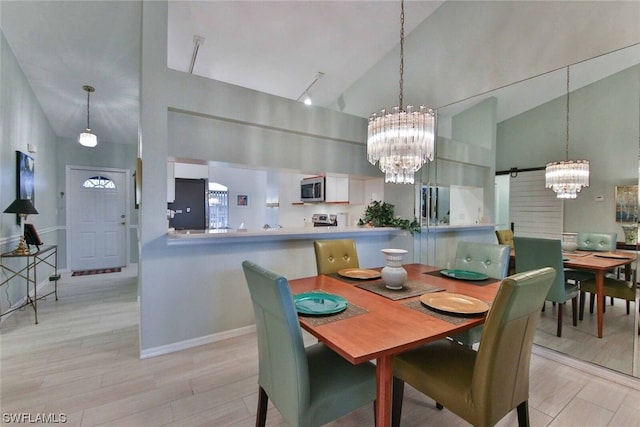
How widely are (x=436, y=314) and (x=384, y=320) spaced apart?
0.29 m

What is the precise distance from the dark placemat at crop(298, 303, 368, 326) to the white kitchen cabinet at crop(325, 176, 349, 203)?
3.17 meters

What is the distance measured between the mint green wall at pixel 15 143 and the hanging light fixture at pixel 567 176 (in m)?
5.48

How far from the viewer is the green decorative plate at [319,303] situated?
4.69ft

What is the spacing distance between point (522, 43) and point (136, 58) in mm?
4275

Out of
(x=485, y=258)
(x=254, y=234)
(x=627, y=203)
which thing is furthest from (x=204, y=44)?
(x=627, y=203)

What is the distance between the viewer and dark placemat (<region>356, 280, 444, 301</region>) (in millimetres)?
1716

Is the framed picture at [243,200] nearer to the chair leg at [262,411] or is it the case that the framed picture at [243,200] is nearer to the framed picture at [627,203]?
the chair leg at [262,411]

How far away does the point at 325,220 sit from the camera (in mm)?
5191

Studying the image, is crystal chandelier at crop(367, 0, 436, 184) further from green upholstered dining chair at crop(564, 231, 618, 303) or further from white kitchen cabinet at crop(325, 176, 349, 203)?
white kitchen cabinet at crop(325, 176, 349, 203)

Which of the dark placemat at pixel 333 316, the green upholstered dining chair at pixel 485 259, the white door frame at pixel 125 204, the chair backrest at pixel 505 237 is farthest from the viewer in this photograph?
the white door frame at pixel 125 204

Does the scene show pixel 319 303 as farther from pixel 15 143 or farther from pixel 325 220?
pixel 15 143

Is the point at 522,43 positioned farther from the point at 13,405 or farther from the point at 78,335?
the point at 78,335

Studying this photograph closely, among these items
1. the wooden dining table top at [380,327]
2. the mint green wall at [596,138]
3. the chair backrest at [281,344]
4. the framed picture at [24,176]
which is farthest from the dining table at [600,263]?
the framed picture at [24,176]

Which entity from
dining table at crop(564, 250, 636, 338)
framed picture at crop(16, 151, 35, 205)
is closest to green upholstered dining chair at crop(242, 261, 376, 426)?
dining table at crop(564, 250, 636, 338)
